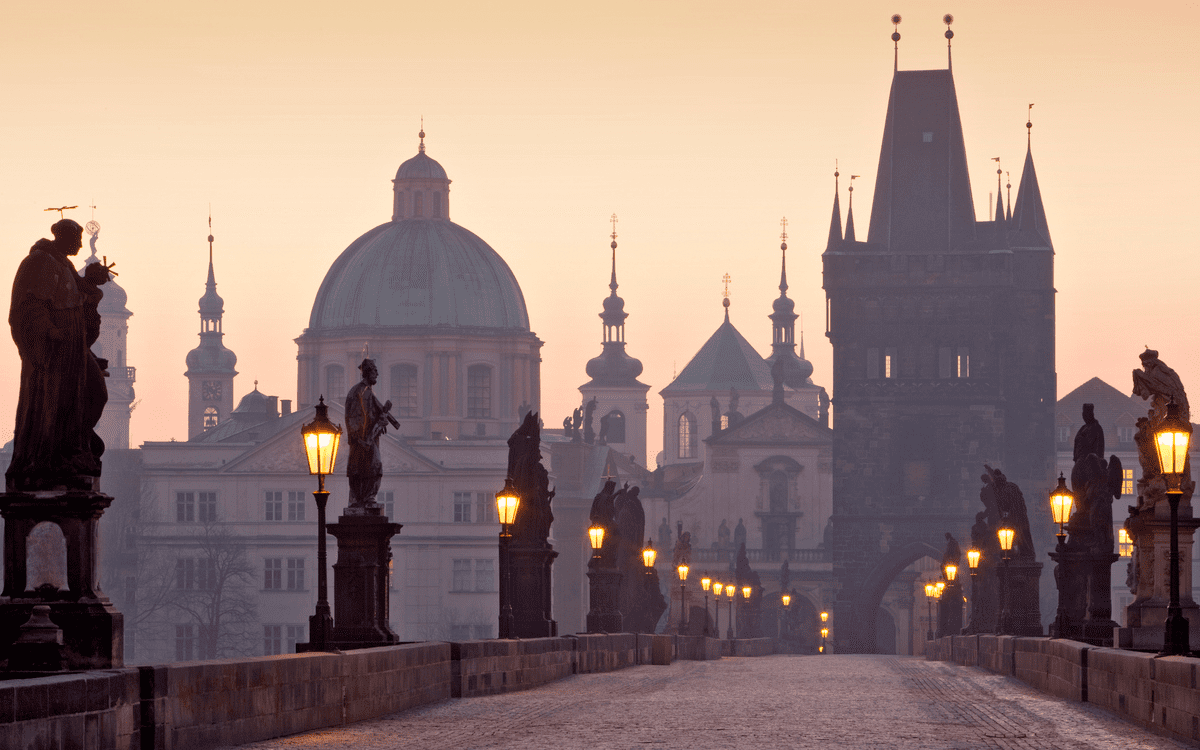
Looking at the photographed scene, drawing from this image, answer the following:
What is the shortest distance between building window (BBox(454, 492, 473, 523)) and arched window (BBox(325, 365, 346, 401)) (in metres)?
16.6

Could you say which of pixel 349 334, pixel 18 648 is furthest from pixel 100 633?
pixel 349 334

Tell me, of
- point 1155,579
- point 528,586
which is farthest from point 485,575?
point 1155,579

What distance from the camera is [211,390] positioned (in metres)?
182

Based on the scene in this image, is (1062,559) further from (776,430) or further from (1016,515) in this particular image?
Result: (776,430)

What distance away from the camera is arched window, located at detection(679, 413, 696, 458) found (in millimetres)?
193000

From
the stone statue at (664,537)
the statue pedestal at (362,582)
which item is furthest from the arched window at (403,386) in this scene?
the statue pedestal at (362,582)

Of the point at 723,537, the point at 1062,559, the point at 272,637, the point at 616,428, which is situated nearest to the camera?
the point at 1062,559

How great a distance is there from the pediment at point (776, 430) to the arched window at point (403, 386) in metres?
20.0

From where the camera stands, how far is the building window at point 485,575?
124125mm

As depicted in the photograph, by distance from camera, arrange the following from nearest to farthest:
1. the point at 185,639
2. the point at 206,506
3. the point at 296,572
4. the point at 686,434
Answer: the point at 185,639
the point at 296,572
the point at 206,506
the point at 686,434

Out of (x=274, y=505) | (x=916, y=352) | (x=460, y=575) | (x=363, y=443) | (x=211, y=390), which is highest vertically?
(x=916, y=352)

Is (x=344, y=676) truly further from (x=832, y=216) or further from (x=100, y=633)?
(x=832, y=216)

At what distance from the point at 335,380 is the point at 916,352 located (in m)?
39.5

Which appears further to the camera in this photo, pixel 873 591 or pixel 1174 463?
pixel 873 591
